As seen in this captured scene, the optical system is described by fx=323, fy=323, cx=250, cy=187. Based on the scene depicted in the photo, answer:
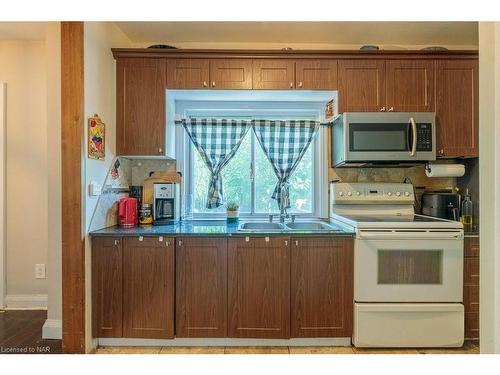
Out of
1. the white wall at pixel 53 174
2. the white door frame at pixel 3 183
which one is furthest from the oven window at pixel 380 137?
the white door frame at pixel 3 183

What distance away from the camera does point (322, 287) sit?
229 centimetres

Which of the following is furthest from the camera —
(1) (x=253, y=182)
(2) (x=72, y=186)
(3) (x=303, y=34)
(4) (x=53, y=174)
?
(1) (x=253, y=182)

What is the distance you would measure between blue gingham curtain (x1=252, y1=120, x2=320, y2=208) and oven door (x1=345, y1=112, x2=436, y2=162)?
0.55 metres

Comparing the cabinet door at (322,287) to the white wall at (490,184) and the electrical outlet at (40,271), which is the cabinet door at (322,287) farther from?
the electrical outlet at (40,271)

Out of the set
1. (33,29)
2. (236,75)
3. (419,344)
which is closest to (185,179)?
(236,75)

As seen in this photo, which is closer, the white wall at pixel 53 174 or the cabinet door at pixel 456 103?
the white wall at pixel 53 174

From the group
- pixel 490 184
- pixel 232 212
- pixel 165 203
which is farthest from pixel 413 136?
pixel 165 203

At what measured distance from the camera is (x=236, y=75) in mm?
2617

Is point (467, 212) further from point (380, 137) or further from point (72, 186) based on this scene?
point (72, 186)

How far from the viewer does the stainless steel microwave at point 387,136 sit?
8.16ft

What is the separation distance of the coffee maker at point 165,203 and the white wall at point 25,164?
3.42 ft

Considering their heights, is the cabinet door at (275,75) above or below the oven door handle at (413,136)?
above

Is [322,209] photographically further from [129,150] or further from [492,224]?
[492,224]

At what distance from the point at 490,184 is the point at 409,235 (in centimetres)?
148
